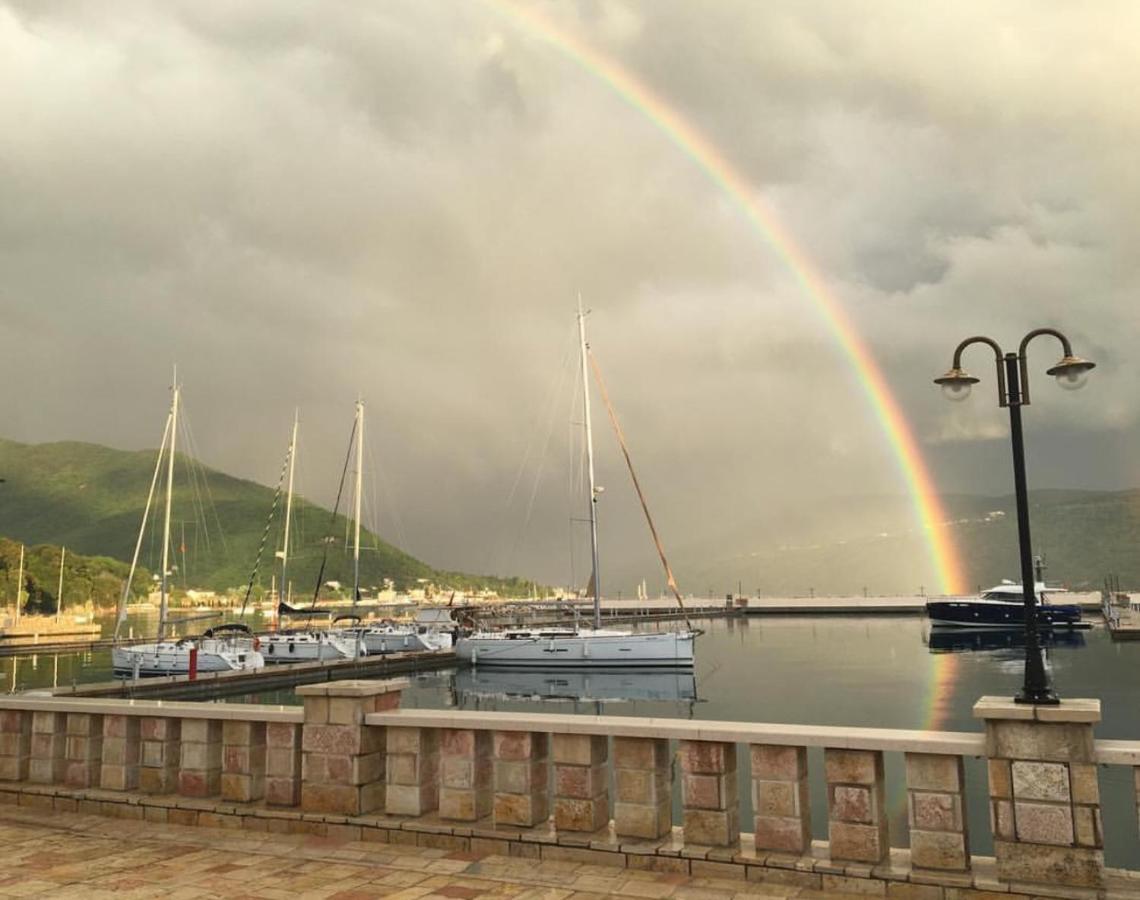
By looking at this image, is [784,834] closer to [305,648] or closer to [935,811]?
[935,811]

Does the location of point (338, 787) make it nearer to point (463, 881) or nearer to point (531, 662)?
point (463, 881)

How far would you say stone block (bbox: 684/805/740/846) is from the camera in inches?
296

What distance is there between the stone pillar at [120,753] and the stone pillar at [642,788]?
20.3 feet

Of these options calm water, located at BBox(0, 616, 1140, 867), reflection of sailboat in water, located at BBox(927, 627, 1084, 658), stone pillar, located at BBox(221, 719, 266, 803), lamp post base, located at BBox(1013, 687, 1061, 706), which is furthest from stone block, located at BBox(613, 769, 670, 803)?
reflection of sailboat in water, located at BBox(927, 627, 1084, 658)

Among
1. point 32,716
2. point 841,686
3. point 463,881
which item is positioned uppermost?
point 32,716

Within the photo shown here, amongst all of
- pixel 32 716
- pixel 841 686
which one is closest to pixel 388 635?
pixel 841 686

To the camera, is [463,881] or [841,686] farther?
[841,686]

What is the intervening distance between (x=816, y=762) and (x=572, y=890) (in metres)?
19.4

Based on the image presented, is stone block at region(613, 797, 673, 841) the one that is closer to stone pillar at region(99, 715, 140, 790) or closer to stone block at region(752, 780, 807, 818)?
stone block at region(752, 780, 807, 818)

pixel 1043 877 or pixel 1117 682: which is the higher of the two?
pixel 1043 877

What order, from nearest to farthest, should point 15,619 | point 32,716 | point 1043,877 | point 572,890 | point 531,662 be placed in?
point 1043,877, point 572,890, point 32,716, point 531,662, point 15,619

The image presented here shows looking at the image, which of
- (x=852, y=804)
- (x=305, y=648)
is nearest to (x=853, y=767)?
(x=852, y=804)

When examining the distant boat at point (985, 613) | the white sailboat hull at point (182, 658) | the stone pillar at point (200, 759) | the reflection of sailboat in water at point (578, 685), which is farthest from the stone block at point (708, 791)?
the distant boat at point (985, 613)

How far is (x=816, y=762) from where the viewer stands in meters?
24.5
